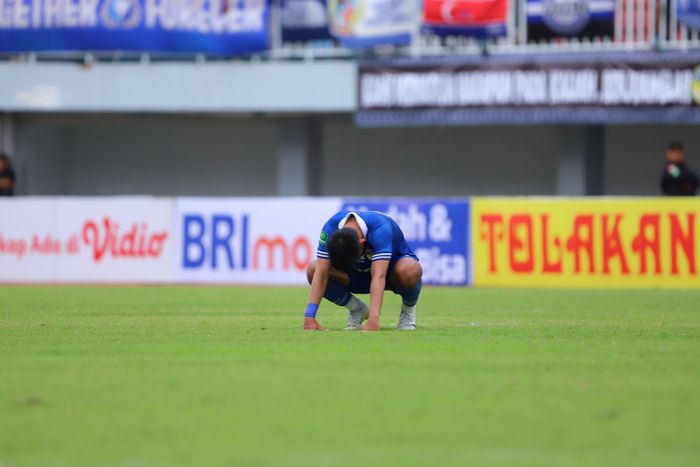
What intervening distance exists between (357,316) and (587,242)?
35.2ft

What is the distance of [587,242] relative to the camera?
23.1 metres

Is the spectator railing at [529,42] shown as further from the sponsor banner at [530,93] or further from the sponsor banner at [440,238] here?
the sponsor banner at [440,238]

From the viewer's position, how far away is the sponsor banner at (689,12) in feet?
86.8

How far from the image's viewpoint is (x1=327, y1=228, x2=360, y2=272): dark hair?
11555 millimetres

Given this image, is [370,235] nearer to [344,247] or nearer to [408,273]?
[344,247]

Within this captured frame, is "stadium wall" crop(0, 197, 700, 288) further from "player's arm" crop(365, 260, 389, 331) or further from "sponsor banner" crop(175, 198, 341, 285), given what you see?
"player's arm" crop(365, 260, 389, 331)

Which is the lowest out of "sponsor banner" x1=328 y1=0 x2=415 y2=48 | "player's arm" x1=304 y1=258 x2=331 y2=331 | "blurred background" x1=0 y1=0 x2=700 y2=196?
"player's arm" x1=304 y1=258 x2=331 y2=331

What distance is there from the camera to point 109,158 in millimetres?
35719

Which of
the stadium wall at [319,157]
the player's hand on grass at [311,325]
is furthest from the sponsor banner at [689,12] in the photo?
the player's hand on grass at [311,325]

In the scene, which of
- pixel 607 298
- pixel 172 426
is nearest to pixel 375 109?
pixel 607 298

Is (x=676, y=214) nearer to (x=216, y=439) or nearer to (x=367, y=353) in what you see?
(x=367, y=353)

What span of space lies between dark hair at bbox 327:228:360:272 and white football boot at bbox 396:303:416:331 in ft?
4.49

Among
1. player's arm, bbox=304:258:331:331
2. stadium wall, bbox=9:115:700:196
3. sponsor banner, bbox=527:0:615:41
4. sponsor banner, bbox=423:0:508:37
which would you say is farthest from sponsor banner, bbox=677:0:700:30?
player's arm, bbox=304:258:331:331

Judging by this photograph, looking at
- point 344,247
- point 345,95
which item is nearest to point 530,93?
point 345,95
